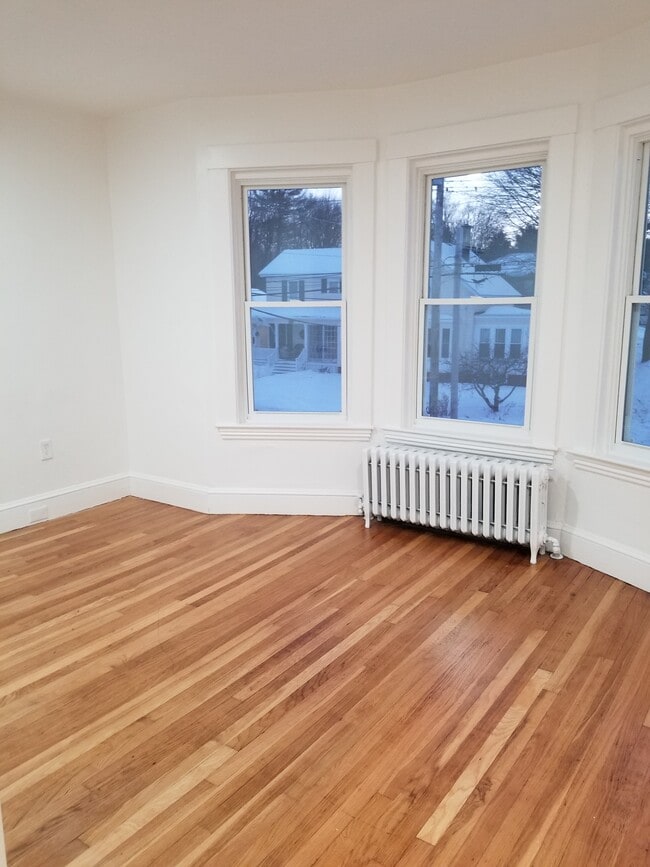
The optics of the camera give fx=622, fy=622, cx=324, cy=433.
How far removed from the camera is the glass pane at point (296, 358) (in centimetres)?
432

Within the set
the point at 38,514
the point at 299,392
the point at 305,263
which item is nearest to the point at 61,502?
the point at 38,514

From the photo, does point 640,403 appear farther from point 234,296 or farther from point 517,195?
point 234,296

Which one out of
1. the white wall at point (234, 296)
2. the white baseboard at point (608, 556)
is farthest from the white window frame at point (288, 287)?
the white baseboard at point (608, 556)

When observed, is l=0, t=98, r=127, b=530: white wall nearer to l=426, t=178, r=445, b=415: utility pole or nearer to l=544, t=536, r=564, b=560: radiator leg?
l=426, t=178, r=445, b=415: utility pole

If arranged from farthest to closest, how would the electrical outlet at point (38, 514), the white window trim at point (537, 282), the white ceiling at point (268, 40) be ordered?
the electrical outlet at point (38, 514), the white window trim at point (537, 282), the white ceiling at point (268, 40)

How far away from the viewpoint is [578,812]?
1.85 metres

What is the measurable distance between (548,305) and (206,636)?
2569 millimetres

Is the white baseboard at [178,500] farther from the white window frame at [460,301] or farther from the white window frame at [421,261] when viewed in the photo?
the white window frame at [460,301]

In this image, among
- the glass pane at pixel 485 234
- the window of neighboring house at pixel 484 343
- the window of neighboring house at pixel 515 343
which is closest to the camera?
the glass pane at pixel 485 234

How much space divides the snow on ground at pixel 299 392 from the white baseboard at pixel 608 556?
5.77 ft

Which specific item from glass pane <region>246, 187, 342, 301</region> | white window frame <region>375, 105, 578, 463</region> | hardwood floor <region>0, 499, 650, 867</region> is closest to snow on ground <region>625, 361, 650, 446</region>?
white window frame <region>375, 105, 578, 463</region>

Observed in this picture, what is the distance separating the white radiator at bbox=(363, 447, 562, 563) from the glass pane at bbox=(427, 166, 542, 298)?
42.5 inches

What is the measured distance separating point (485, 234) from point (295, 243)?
4.15ft

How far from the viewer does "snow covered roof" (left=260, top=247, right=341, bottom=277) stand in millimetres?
4227
